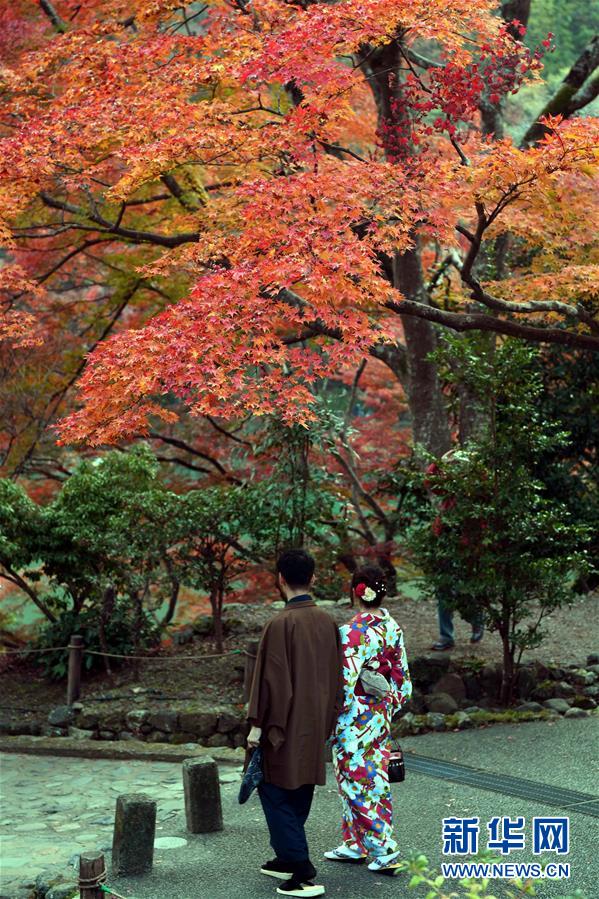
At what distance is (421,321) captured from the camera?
1267cm

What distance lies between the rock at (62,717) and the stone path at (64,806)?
741 mm

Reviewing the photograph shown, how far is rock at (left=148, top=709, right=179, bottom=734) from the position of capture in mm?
10992

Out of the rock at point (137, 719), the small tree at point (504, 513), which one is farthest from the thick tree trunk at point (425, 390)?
the rock at point (137, 719)

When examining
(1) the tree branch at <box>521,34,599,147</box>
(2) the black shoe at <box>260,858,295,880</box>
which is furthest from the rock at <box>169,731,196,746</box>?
(1) the tree branch at <box>521,34,599,147</box>

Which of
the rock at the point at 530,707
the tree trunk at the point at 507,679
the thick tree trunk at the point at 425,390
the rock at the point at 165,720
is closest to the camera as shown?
the rock at the point at 530,707

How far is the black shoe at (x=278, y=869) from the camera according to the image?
550cm

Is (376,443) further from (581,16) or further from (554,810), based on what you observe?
(581,16)

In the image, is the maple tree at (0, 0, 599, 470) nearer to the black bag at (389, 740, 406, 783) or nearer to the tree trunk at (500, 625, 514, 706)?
the tree trunk at (500, 625, 514, 706)

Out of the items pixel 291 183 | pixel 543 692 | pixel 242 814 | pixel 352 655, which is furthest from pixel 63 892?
pixel 543 692

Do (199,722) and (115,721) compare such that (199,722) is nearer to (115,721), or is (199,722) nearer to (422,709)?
(115,721)

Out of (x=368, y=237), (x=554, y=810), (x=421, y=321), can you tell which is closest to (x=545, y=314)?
(x=421, y=321)

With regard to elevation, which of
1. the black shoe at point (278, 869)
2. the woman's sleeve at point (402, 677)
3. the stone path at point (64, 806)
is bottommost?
the stone path at point (64, 806)

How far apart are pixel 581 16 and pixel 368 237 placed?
27.3 meters

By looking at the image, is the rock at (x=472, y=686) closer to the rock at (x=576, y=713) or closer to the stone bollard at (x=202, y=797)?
the rock at (x=576, y=713)
